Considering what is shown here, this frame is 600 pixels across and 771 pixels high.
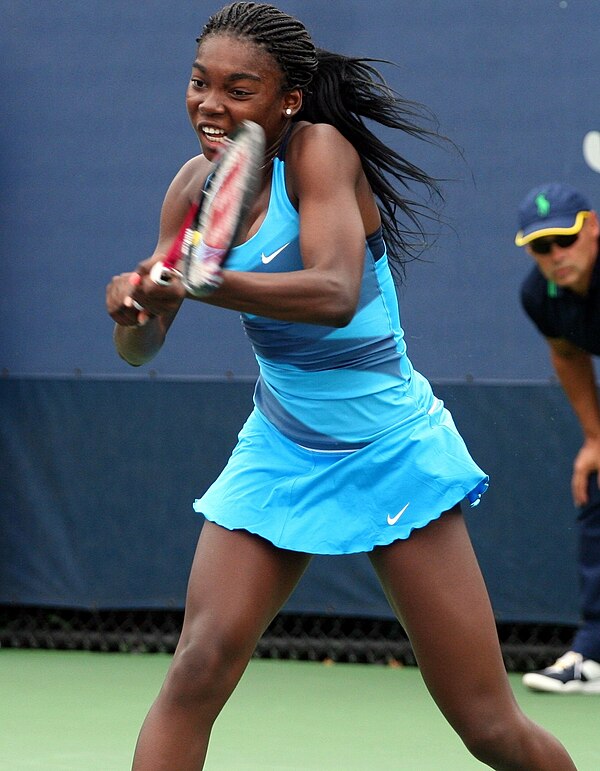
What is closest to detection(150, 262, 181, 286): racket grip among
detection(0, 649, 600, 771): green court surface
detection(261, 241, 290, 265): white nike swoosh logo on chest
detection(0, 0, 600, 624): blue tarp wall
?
detection(261, 241, 290, 265): white nike swoosh logo on chest

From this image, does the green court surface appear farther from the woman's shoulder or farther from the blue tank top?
the woman's shoulder

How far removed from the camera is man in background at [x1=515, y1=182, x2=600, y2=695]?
16.0ft

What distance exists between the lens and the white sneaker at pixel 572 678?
5.15 meters

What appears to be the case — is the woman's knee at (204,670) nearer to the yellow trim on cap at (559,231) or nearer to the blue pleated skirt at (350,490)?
the blue pleated skirt at (350,490)

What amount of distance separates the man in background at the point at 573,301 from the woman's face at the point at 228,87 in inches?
91.2

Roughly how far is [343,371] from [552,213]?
218 cm

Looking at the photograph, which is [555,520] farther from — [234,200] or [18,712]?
[234,200]

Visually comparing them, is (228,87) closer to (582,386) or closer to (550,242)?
(550,242)

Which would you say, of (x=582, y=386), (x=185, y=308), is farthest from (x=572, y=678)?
(x=185, y=308)

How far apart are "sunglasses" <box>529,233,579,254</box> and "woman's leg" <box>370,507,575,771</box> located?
7.38 feet

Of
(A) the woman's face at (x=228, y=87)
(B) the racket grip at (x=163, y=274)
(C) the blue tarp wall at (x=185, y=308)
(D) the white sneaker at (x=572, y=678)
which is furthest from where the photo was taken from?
(C) the blue tarp wall at (x=185, y=308)

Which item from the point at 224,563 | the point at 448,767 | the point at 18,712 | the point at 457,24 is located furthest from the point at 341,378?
the point at 457,24

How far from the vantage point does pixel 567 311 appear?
4.90 m

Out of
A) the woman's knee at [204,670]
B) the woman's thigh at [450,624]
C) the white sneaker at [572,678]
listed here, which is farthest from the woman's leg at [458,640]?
the white sneaker at [572,678]
